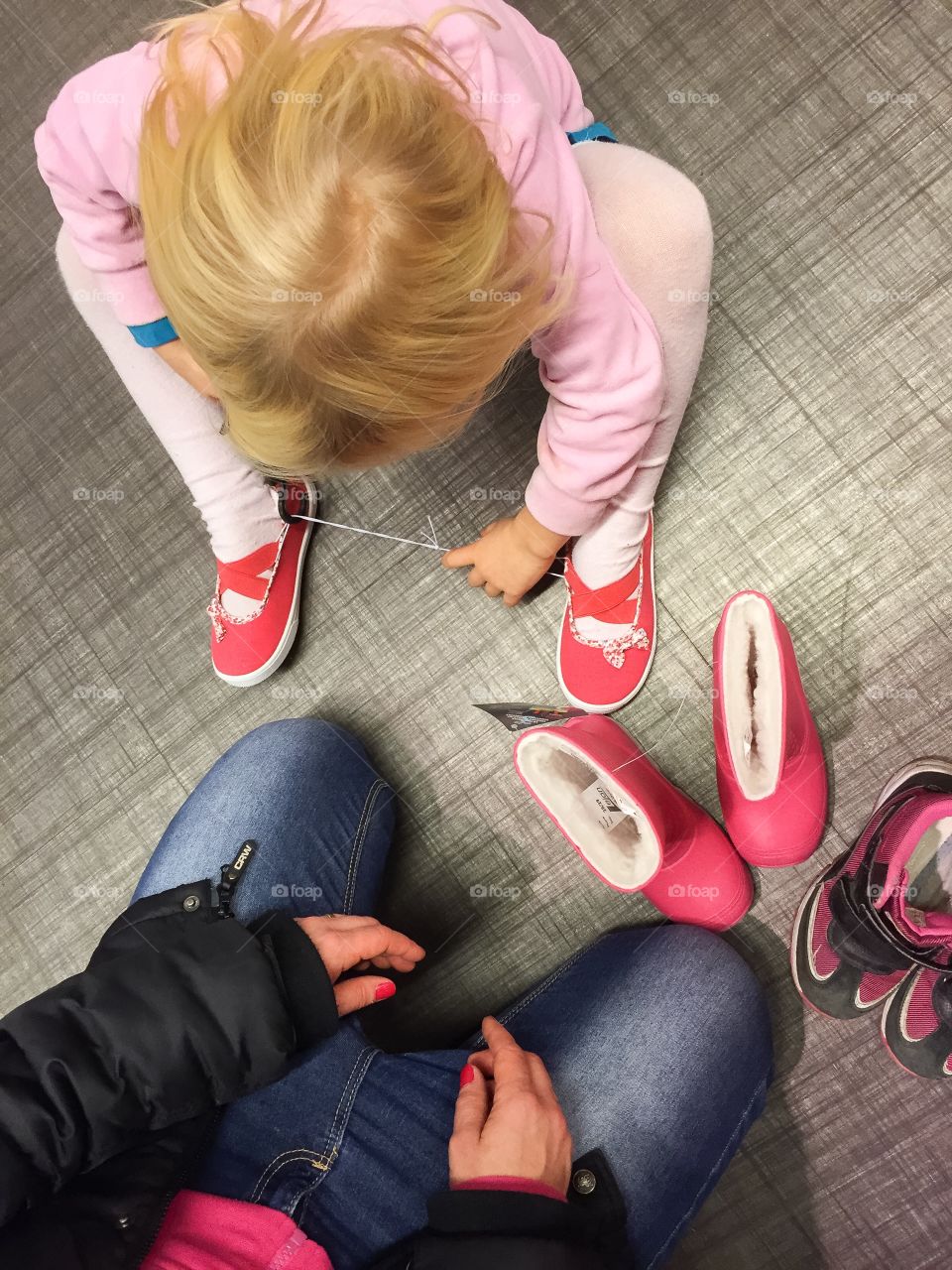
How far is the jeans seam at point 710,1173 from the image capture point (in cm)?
62

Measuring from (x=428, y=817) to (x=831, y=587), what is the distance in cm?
43

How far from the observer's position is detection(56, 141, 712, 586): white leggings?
574mm

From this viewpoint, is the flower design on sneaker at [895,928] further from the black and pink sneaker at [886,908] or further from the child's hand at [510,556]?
the child's hand at [510,556]

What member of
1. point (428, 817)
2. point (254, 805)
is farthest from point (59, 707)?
point (428, 817)

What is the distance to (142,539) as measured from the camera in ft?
2.81

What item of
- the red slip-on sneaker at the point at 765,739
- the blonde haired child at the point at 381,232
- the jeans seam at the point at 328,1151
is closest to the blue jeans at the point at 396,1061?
the jeans seam at the point at 328,1151

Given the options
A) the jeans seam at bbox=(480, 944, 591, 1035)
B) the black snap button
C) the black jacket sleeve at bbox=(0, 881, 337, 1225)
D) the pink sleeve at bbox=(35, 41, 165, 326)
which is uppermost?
the pink sleeve at bbox=(35, 41, 165, 326)

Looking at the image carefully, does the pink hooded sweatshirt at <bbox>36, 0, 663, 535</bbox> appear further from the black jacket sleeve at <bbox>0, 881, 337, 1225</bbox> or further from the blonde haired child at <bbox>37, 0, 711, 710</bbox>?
the black jacket sleeve at <bbox>0, 881, 337, 1225</bbox>

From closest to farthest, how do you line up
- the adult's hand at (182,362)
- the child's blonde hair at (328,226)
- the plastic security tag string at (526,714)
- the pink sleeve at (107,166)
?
the child's blonde hair at (328,226)
the pink sleeve at (107,166)
the adult's hand at (182,362)
the plastic security tag string at (526,714)

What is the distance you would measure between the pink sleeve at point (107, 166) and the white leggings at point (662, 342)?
93 mm

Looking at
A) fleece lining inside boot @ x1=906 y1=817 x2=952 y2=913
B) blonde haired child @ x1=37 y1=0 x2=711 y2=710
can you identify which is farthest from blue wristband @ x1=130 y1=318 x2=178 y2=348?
fleece lining inside boot @ x1=906 y1=817 x2=952 y2=913

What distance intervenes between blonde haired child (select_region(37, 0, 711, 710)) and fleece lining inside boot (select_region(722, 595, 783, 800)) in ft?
0.56

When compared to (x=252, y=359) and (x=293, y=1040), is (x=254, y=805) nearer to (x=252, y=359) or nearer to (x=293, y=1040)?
(x=293, y=1040)

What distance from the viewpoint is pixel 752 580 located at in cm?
74
